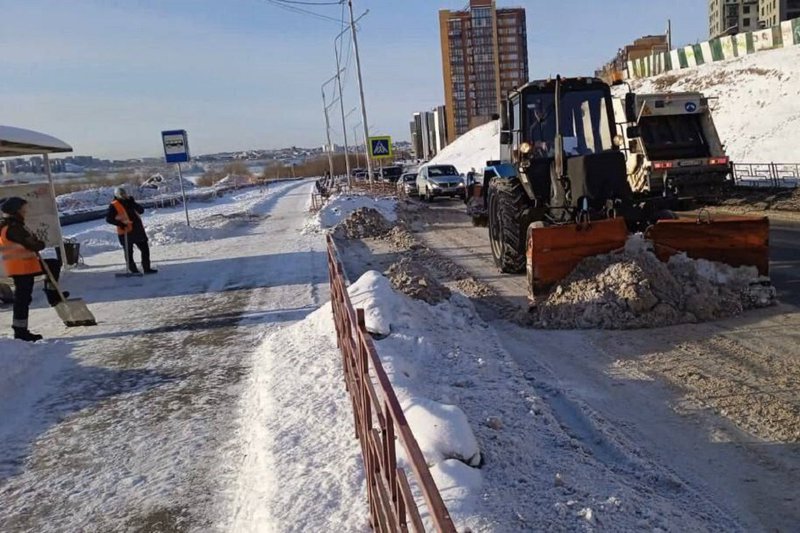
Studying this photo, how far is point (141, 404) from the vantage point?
588 cm

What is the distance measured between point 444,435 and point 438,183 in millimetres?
24906

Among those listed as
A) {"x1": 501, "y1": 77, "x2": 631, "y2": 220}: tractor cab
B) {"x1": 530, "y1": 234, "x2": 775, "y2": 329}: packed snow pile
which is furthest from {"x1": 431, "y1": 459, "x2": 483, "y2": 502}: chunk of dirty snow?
{"x1": 501, "y1": 77, "x2": 631, "y2": 220}: tractor cab

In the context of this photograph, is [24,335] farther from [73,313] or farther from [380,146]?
[380,146]

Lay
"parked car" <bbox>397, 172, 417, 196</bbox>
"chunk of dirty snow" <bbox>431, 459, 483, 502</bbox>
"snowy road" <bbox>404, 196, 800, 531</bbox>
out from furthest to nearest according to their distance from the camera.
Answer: "parked car" <bbox>397, 172, 417, 196</bbox> → "snowy road" <bbox>404, 196, 800, 531</bbox> → "chunk of dirty snow" <bbox>431, 459, 483, 502</bbox>

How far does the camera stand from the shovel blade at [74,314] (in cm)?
904

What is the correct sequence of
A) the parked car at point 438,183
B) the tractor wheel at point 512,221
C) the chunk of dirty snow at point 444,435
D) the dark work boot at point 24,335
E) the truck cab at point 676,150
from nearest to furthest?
the chunk of dirty snow at point 444,435 → the dark work boot at point 24,335 → the tractor wheel at point 512,221 → the truck cab at point 676,150 → the parked car at point 438,183

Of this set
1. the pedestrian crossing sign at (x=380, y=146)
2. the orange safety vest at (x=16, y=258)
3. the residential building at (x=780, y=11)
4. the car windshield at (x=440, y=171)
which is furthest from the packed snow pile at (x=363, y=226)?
the residential building at (x=780, y=11)

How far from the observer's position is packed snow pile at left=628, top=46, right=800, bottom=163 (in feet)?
92.6

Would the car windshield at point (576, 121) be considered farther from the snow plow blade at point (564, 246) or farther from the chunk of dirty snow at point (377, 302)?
the chunk of dirty snow at point (377, 302)

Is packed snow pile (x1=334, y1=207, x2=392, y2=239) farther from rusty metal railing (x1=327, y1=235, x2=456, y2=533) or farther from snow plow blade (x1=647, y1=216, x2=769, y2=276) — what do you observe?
rusty metal railing (x1=327, y1=235, x2=456, y2=533)

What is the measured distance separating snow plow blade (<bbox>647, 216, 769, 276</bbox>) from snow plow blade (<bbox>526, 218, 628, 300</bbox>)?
483mm

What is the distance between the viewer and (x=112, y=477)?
14.8 ft

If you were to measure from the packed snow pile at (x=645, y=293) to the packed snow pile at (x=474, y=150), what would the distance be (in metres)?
47.6

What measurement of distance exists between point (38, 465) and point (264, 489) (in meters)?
2.01
